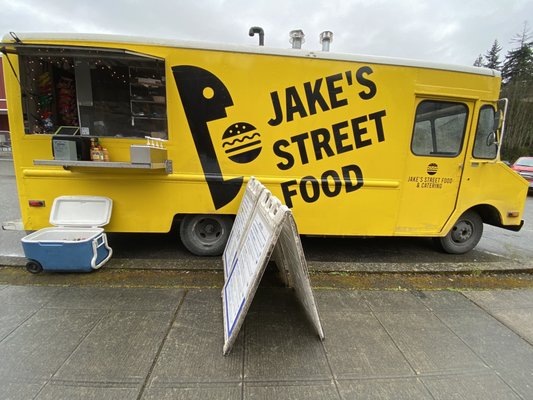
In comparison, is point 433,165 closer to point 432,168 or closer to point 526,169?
point 432,168

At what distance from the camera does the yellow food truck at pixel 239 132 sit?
11.6 ft

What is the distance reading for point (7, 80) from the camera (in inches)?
133

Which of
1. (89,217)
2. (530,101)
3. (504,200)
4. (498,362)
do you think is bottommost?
(498,362)

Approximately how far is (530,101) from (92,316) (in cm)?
3206

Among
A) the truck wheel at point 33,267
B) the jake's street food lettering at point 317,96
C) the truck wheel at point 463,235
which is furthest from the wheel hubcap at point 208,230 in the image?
the truck wheel at point 463,235

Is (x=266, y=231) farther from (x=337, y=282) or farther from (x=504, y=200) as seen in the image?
(x=504, y=200)

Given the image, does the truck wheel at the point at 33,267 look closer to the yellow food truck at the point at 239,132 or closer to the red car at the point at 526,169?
the yellow food truck at the point at 239,132

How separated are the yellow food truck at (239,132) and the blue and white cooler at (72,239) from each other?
15 centimetres

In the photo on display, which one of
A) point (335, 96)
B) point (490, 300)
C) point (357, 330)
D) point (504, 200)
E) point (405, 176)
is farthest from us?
point (504, 200)

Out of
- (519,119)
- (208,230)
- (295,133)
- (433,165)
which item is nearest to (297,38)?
(295,133)

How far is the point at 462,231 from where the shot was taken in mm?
4605

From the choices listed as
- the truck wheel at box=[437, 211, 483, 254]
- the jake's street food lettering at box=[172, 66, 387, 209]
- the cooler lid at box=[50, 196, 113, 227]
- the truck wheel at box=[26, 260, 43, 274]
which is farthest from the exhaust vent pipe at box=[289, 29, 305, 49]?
the truck wheel at box=[26, 260, 43, 274]

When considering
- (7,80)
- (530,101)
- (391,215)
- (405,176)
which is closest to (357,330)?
(391,215)

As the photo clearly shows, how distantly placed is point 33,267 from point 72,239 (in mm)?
489
